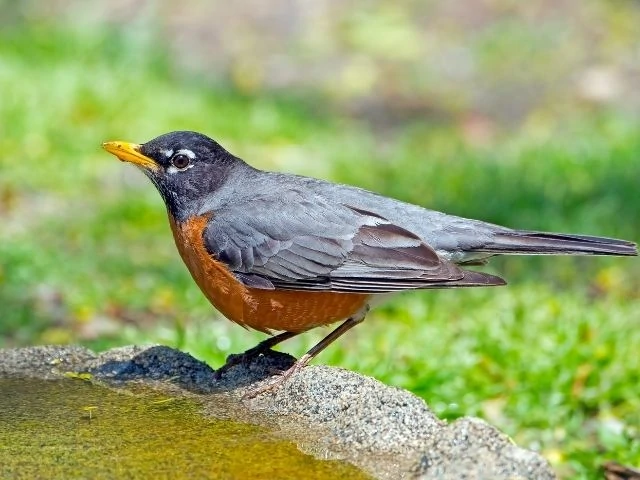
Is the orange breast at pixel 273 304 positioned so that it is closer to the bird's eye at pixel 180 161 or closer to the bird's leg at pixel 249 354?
the bird's leg at pixel 249 354

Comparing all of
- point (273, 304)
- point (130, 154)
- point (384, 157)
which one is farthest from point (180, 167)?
point (384, 157)

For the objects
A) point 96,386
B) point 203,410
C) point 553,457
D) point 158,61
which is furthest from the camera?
point 158,61

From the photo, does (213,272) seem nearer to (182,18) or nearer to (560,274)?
(560,274)

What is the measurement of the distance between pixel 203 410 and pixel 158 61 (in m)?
8.80

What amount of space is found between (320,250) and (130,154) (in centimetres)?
99

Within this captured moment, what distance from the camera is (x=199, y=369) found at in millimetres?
4125

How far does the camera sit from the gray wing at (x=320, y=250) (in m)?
4.13

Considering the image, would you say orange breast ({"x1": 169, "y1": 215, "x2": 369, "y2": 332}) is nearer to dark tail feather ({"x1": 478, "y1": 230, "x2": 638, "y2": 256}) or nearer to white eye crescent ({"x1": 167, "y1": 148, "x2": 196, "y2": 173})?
white eye crescent ({"x1": 167, "y1": 148, "x2": 196, "y2": 173})

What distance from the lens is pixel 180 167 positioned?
4742 mm

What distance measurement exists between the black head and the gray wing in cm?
21

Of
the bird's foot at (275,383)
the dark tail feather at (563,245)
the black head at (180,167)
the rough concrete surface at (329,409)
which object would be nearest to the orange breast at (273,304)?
the rough concrete surface at (329,409)

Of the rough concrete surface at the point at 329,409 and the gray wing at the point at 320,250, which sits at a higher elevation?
the gray wing at the point at 320,250

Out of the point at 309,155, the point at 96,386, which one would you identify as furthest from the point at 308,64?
the point at 96,386

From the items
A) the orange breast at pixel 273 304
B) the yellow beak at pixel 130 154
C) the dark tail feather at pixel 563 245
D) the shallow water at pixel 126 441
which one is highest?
the dark tail feather at pixel 563 245
